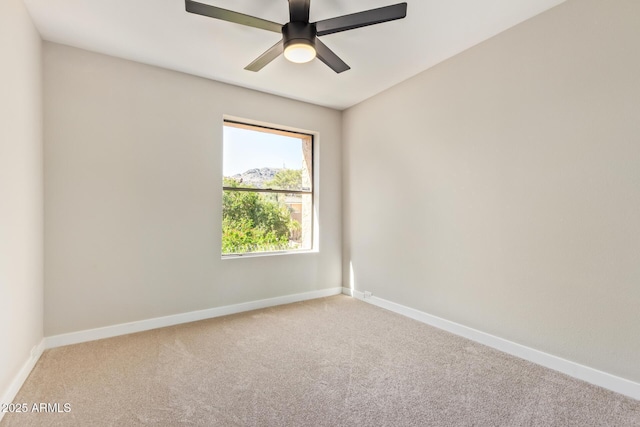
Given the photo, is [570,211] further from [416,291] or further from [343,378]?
[343,378]

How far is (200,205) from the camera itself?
11.0 ft

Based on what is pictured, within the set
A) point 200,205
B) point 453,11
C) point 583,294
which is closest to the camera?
point 583,294

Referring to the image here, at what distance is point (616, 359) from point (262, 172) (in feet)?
11.9

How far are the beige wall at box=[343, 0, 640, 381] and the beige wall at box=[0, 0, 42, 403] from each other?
330cm

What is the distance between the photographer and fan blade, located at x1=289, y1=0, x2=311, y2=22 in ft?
6.39

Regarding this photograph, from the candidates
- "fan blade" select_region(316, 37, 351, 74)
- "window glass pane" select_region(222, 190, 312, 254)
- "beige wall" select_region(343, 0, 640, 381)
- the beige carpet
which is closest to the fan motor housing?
"fan blade" select_region(316, 37, 351, 74)

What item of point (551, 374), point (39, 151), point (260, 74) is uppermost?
point (260, 74)

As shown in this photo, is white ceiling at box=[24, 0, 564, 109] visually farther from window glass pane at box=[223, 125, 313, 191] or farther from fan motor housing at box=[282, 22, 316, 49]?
window glass pane at box=[223, 125, 313, 191]

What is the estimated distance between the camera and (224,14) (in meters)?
1.92

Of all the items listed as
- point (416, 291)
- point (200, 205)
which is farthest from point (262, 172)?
point (416, 291)

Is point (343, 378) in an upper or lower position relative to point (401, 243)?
lower

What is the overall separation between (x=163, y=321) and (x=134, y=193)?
4.33 feet

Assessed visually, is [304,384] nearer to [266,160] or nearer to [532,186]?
[532,186]

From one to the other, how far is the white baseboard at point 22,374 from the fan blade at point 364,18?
119 inches
